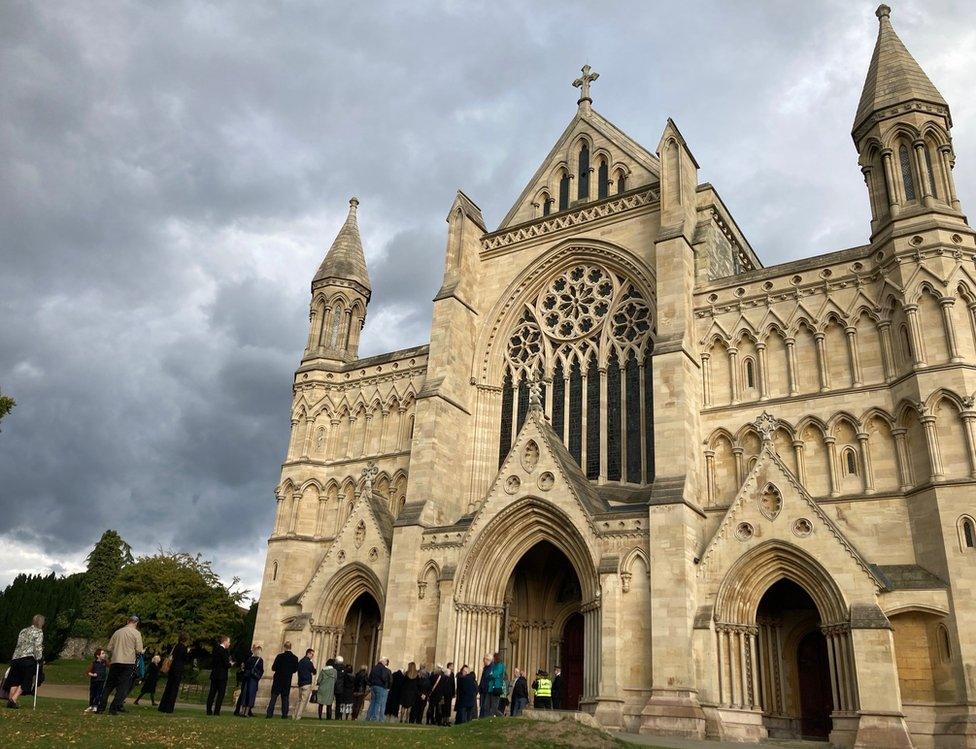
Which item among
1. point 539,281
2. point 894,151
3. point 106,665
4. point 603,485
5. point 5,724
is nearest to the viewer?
point 5,724

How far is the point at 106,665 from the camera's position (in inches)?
573

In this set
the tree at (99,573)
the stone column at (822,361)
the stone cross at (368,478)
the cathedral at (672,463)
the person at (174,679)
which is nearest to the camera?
the person at (174,679)

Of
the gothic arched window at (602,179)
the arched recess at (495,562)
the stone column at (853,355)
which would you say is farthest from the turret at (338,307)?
the stone column at (853,355)

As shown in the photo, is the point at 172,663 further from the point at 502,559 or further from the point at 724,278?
the point at 724,278

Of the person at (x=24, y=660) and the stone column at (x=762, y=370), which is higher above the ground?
the stone column at (x=762, y=370)

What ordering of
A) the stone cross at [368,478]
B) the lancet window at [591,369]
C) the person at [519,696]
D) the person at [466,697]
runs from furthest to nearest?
the stone cross at [368,478], the lancet window at [591,369], the person at [519,696], the person at [466,697]

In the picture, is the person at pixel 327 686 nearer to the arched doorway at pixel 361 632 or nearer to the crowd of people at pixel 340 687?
the crowd of people at pixel 340 687

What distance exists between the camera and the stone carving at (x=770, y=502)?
19.8 m

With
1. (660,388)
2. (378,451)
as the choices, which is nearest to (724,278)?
(660,388)

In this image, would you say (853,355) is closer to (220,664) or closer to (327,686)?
(327,686)

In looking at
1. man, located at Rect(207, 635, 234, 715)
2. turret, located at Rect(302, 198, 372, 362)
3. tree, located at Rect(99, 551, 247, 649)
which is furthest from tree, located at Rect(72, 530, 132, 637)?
man, located at Rect(207, 635, 234, 715)

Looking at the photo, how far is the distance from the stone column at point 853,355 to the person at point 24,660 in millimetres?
18705

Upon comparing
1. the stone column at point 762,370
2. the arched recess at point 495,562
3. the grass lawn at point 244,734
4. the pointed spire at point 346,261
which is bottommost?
the grass lawn at point 244,734

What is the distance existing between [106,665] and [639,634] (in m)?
11.5
